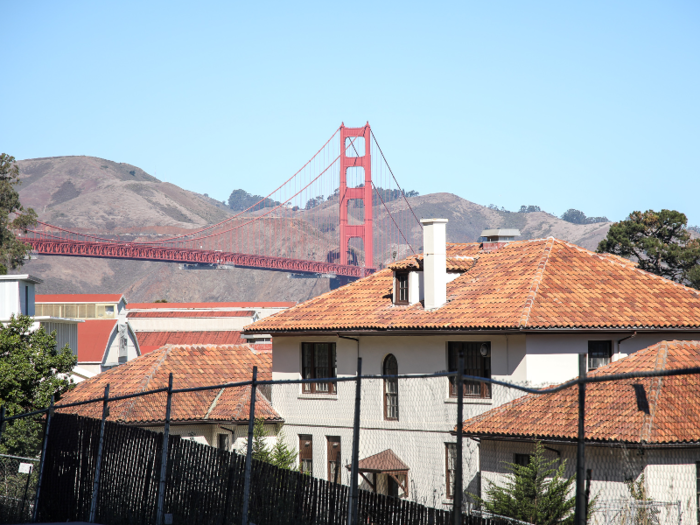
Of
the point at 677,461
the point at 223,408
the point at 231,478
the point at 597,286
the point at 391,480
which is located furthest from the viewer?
the point at 223,408

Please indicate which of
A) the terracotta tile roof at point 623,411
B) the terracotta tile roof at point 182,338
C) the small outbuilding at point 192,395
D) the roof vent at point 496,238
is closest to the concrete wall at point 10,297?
the small outbuilding at point 192,395

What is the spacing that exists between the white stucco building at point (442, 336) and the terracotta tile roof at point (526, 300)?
1.8 inches

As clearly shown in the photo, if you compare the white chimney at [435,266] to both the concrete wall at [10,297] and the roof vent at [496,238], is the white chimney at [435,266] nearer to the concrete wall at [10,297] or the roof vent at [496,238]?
the roof vent at [496,238]

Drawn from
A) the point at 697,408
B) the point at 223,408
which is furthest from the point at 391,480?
the point at 697,408

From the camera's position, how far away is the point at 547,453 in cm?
1952

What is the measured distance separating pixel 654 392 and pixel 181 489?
33.7ft

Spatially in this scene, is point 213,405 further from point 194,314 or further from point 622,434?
point 194,314

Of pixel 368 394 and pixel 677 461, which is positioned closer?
pixel 677 461

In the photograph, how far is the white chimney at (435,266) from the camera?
26.6m

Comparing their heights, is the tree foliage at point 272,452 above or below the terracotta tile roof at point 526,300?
below

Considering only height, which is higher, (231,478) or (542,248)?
(542,248)

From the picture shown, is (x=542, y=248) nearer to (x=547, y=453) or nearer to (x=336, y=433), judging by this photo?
(x=336, y=433)

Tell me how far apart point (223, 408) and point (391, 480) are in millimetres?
6527

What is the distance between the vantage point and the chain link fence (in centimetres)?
1093
